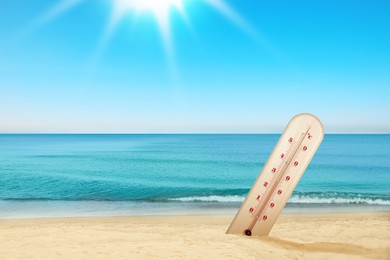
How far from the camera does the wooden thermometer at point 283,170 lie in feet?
16.6

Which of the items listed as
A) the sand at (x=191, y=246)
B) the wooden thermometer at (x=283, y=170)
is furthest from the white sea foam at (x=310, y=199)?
the wooden thermometer at (x=283, y=170)

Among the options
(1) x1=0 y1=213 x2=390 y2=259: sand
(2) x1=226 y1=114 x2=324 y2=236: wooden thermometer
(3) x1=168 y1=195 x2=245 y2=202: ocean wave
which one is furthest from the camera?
(3) x1=168 y1=195 x2=245 y2=202: ocean wave

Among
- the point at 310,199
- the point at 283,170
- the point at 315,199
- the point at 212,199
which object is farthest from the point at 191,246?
the point at 315,199

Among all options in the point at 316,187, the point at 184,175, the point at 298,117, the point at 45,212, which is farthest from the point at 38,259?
the point at 184,175

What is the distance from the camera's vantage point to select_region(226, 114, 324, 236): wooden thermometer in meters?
5.07

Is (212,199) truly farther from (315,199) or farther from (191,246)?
(191,246)

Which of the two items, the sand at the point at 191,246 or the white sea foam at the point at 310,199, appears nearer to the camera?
the sand at the point at 191,246

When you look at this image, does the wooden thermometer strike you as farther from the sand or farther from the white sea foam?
the white sea foam

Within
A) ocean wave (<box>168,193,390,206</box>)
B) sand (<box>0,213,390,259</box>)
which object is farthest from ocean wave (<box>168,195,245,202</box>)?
sand (<box>0,213,390,259</box>)

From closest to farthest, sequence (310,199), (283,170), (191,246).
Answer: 1. (191,246)
2. (283,170)
3. (310,199)

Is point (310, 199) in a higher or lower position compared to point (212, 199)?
higher

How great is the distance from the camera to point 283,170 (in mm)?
5090

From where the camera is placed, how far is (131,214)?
11.2 metres

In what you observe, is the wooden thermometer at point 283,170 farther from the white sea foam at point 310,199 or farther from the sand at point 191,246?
the white sea foam at point 310,199
